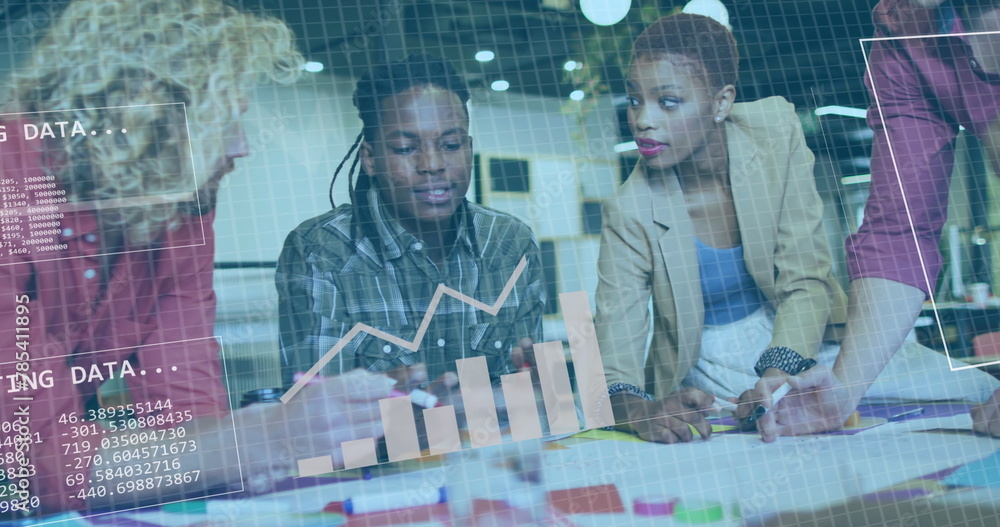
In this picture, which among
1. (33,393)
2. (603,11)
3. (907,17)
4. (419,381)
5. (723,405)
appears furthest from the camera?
(907,17)

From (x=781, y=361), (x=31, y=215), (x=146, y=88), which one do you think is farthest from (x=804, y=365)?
(x=31, y=215)

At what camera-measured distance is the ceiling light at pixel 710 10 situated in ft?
6.69

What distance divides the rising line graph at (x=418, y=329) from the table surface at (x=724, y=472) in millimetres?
228

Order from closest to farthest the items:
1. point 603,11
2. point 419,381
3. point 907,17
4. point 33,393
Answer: point 33,393 → point 419,381 → point 603,11 → point 907,17

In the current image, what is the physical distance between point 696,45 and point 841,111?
0.44m

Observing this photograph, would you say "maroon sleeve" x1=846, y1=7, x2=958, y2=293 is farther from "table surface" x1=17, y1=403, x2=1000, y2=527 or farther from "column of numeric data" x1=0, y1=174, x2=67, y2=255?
"column of numeric data" x1=0, y1=174, x2=67, y2=255

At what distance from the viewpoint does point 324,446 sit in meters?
1.72

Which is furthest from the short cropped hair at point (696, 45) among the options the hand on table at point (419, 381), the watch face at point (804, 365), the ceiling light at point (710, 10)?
the hand on table at point (419, 381)

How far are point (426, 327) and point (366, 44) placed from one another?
0.72m

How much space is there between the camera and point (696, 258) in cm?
193

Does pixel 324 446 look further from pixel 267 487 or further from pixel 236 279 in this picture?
pixel 236 279

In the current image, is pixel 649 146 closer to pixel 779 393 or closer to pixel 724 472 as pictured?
pixel 779 393

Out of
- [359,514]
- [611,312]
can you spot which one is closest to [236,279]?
[359,514]
